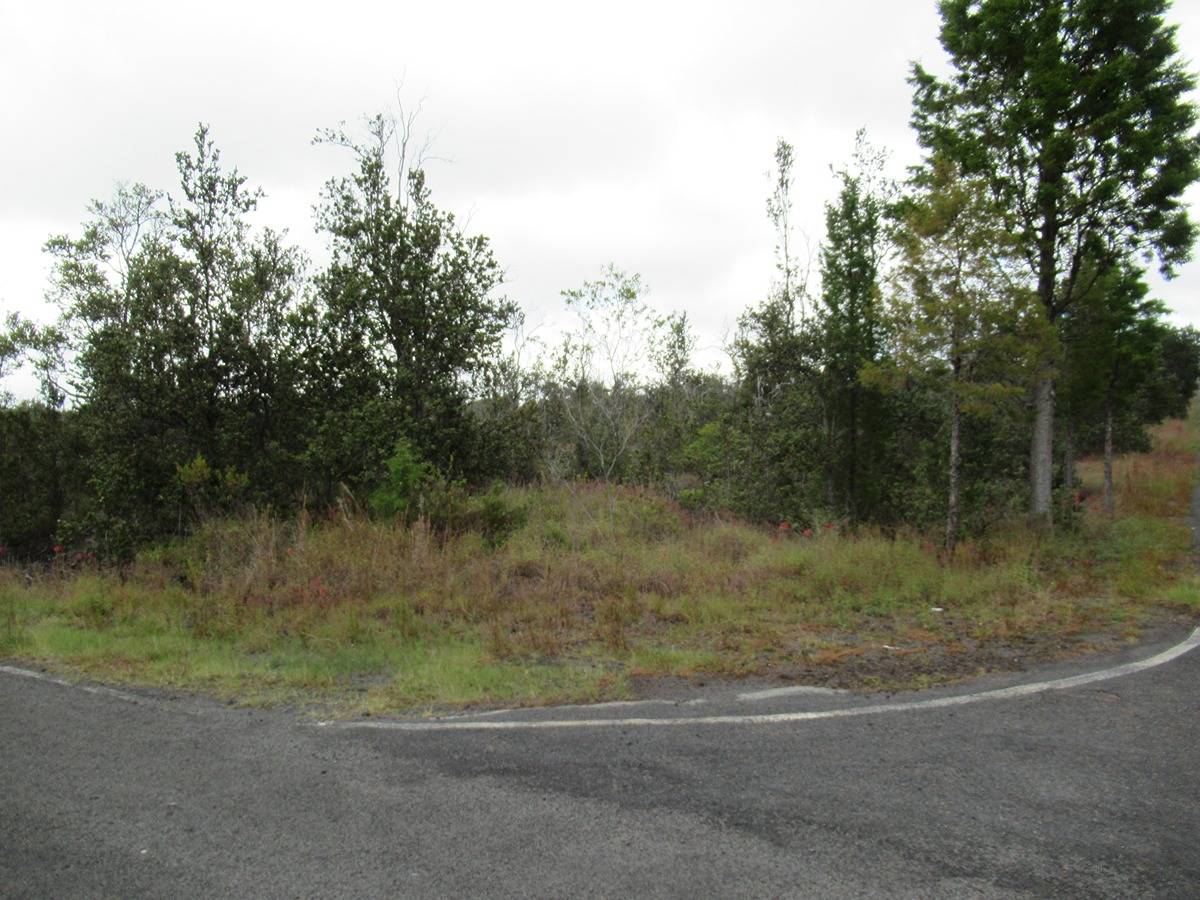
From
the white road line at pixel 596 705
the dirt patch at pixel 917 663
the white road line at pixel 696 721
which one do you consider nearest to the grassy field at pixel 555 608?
the dirt patch at pixel 917 663

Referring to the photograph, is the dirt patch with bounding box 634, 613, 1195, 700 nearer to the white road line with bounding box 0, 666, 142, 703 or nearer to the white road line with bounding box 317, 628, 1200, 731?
the white road line with bounding box 317, 628, 1200, 731

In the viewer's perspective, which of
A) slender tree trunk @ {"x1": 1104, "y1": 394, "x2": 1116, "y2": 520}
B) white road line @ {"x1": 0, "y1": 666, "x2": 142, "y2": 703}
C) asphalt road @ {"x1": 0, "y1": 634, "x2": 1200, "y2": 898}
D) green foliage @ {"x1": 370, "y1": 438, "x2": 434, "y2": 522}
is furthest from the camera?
slender tree trunk @ {"x1": 1104, "y1": 394, "x2": 1116, "y2": 520}

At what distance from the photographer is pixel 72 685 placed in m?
6.60

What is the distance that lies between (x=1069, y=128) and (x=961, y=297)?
610cm

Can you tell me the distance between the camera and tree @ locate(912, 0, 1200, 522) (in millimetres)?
14555

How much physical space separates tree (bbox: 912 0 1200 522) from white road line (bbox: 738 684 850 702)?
36.2ft

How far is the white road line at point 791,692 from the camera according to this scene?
5914 mm

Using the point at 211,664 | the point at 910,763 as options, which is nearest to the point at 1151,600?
the point at 910,763

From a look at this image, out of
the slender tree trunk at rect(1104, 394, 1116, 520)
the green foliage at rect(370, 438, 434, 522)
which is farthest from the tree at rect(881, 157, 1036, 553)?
the slender tree trunk at rect(1104, 394, 1116, 520)

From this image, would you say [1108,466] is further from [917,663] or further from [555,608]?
[555,608]

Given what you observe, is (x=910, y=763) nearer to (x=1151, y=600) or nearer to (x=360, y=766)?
(x=360, y=766)

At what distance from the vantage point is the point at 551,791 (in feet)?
13.8

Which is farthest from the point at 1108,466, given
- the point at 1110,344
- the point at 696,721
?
the point at 696,721

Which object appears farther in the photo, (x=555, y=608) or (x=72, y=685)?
(x=555, y=608)
